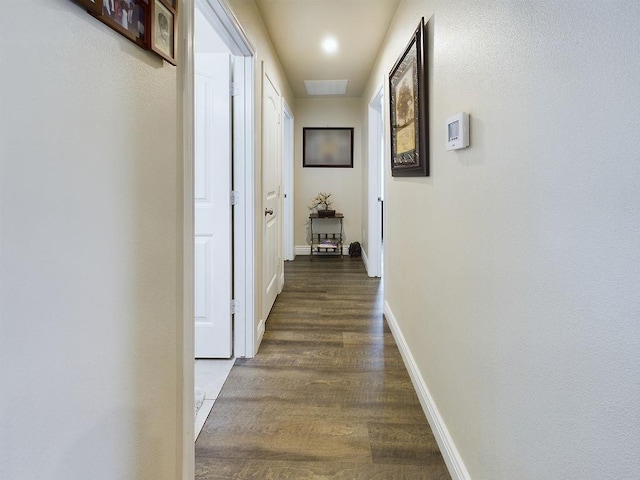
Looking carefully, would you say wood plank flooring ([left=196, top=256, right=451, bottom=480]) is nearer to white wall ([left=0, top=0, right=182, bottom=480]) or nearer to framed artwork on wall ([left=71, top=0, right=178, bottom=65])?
white wall ([left=0, top=0, right=182, bottom=480])

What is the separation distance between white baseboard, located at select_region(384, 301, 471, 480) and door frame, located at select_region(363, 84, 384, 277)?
2.04 meters

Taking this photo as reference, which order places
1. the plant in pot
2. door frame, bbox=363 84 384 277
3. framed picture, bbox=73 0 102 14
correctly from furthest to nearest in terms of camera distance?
the plant in pot → door frame, bbox=363 84 384 277 → framed picture, bbox=73 0 102 14

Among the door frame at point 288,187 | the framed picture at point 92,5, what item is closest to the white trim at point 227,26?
the framed picture at point 92,5

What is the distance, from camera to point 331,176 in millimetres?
6105

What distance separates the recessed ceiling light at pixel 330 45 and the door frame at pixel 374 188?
90 centimetres

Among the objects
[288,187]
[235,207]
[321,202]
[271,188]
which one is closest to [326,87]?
[288,187]

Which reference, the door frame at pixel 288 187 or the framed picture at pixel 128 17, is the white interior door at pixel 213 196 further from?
the door frame at pixel 288 187

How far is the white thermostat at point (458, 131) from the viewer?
1.42 m

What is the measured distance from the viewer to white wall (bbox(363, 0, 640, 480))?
0.69 metres

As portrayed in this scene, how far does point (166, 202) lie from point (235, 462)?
1086 mm

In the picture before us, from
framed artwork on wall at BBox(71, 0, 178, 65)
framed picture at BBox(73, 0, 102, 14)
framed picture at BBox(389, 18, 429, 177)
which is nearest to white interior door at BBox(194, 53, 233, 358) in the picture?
framed picture at BBox(389, 18, 429, 177)

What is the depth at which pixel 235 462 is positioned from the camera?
1.64 metres

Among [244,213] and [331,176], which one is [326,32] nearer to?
[244,213]

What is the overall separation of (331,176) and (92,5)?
536cm
